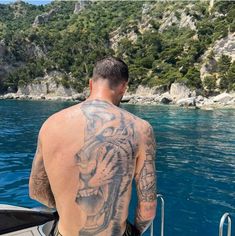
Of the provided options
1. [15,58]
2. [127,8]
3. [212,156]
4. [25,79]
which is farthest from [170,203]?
[127,8]

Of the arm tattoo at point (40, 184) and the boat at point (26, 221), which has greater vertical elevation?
the arm tattoo at point (40, 184)

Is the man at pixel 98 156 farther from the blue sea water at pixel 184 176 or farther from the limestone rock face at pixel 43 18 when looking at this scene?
the limestone rock face at pixel 43 18

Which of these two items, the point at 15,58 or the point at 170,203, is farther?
the point at 15,58

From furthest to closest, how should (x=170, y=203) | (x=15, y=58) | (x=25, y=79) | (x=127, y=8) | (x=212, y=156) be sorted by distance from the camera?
(x=127, y=8) → (x=15, y=58) → (x=25, y=79) → (x=212, y=156) → (x=170, y=203)

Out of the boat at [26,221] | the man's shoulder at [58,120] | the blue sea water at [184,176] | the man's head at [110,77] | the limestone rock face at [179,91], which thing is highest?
the man's head at [110,77]

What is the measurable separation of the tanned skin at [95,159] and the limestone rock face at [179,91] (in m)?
64.4

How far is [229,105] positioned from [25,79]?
52.9 meters

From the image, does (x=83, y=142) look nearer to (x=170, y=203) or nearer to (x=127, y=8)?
(x=170, y=203)

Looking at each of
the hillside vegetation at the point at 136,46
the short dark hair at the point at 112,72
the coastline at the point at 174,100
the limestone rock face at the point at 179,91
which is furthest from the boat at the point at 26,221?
the limestone rock face at the point at 179,91

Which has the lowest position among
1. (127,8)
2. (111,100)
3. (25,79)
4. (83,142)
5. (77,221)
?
(25,79)

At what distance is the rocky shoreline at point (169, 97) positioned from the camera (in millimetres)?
57406

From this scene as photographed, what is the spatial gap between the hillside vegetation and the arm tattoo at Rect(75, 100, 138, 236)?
63.2 metres

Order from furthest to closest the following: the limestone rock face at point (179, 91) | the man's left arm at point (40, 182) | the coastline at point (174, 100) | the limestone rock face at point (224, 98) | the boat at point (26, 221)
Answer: the limestone rock face at point (179, 91), the limestone rock face at point (224, 98), the coastline at point (174, 100), the boat at point (26, 221), the man's left arm at point (40, 182)

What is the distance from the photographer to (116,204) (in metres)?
2.72
